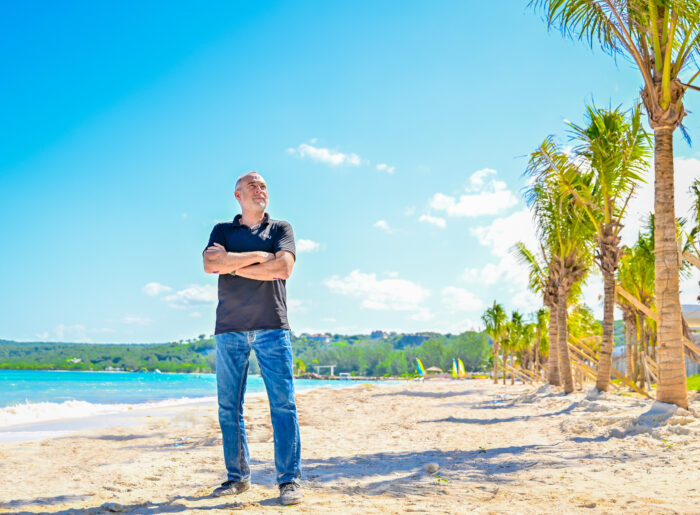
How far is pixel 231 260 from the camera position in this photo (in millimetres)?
3721

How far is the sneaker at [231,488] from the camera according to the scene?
3797 millimetres

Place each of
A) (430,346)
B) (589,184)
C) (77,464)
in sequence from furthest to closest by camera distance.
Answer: (430,346)
(589,184)
(77,464)

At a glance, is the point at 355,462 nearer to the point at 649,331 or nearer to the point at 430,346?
the point at 649,331

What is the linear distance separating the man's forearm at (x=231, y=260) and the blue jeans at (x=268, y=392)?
1.60 feet

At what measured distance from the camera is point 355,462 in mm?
5453

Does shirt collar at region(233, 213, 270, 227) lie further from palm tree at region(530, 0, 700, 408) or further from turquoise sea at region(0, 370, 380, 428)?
turquoise sea at region(0, 370, 380, 428)

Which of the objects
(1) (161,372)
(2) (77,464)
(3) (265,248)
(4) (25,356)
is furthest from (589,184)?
(4) (25,356)

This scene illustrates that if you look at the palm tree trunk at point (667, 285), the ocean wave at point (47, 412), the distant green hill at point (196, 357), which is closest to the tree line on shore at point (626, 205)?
the palm tree trunk at point (667, 285)

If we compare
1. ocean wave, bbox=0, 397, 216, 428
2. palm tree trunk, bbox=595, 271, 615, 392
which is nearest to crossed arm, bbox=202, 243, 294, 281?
palm tree trunk, bbox=595, 271, 615, 392

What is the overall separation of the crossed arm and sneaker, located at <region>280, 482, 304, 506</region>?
1472 millimetres

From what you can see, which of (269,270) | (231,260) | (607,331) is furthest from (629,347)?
(231,260)

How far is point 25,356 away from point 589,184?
174 m

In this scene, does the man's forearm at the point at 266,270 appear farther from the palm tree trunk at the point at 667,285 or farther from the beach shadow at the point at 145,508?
the palm tree trunk at the point at 667,285

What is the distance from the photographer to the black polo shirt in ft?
12.3
